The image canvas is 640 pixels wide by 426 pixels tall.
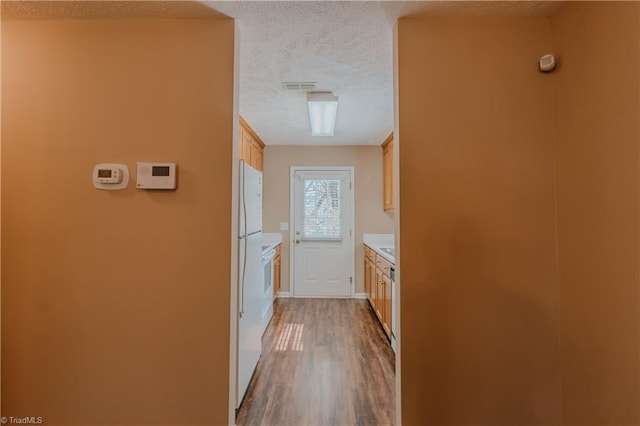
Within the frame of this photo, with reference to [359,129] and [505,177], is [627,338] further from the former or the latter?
[359,129]

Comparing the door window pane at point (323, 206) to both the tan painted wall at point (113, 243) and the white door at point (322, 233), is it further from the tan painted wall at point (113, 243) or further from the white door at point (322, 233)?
the tan painted wall at point (113, 243)

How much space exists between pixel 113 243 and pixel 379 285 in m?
2.58

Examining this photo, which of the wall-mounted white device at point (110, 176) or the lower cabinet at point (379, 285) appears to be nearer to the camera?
the wall-mounted white device at point (110, 176)

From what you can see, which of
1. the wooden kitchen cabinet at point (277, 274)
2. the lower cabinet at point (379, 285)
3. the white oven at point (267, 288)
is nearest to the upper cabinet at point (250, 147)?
the white oven at point (267, 288)

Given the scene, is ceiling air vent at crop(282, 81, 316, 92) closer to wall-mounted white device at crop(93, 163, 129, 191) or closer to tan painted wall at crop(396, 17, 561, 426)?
tan painted wall at crop(396, 17, 561, 426)

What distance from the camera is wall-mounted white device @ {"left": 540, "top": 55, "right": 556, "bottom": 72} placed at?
1.46m

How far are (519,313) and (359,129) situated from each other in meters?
2.68

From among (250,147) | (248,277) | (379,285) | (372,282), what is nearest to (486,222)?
(248,277)

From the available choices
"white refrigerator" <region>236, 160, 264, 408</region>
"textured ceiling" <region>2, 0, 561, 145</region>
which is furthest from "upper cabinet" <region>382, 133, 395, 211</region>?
"white refrigerator" <region>236, 160, 264, 408</region>

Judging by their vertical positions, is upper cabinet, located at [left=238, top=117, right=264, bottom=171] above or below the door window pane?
above

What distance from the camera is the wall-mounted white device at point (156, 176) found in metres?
1.50

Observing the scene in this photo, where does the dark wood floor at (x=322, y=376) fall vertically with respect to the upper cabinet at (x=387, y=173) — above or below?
below

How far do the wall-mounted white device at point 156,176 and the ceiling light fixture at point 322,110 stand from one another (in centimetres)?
142

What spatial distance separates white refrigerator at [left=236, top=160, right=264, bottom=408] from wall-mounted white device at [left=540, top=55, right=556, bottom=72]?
176cm
